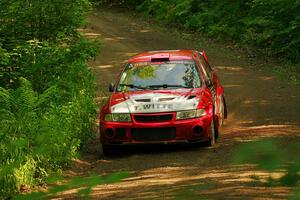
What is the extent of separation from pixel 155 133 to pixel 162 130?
0.13 metres

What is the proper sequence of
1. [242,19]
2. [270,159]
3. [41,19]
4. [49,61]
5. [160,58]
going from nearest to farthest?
[270,159]
[160,58]
[49,61]
[41,19]
[242,19]

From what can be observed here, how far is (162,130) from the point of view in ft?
33.2

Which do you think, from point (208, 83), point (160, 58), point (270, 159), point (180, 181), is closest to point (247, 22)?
point (160, 58)

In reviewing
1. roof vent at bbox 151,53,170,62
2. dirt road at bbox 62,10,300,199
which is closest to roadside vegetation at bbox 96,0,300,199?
dirt road at bbox 62,10,300,199

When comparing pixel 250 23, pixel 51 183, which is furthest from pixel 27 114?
pixel 250 23

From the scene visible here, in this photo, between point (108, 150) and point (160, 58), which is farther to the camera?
point (160, 58)

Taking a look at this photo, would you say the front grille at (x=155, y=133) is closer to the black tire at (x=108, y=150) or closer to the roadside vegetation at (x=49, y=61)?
the black tire at (x=108, y=150)

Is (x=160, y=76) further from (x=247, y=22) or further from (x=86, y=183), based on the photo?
(x=247, y=22)

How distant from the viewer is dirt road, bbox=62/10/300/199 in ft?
17.5

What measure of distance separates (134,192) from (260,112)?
6972 mm

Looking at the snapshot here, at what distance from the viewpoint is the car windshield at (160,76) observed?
430 inches

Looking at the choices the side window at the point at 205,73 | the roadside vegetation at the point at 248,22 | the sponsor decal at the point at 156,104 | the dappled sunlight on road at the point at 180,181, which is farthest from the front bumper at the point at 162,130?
the roadside vegetation at the point at 248,22

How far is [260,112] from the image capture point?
1392cm

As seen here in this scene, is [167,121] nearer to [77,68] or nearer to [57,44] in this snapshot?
[77,68]
